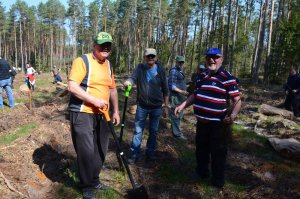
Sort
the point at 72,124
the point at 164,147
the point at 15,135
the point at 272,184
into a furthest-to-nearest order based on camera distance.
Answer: the point at 15,135 → the point at 164,147 → the point at 272,184 → the point at 72,124

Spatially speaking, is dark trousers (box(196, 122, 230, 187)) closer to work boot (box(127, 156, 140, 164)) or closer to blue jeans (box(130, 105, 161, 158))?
blue jeans (box(130, 105, 161, 158))

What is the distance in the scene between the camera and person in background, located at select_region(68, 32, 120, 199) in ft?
12.8

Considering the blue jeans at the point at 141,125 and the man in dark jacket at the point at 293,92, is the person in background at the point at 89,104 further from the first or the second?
the man in dark jacket at the point at 293,92

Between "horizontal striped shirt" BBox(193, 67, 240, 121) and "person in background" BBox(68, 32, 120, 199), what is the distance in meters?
1.43

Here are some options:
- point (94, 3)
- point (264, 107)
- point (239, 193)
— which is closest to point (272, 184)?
point (239, 193)

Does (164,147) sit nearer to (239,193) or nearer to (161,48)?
(239,193)

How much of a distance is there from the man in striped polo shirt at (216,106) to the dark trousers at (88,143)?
148cm

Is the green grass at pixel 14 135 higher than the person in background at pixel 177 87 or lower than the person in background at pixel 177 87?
lower

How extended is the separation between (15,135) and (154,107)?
411 centimetres

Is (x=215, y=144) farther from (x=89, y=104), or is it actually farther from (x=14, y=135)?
(x=14, y=135)

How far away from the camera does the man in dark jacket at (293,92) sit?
1202 centimetres

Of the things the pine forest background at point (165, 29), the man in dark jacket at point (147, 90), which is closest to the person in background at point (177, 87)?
the man in dark jacket at point (147, 90)

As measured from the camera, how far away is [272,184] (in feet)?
16.8

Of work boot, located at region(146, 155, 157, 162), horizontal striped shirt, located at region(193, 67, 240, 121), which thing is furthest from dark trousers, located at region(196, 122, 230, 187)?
work boot, located at region(146, 155, 157, 162)
